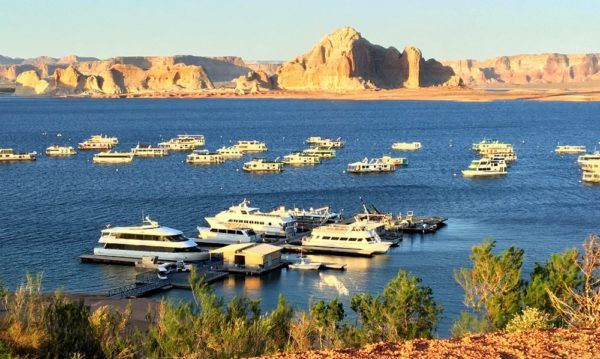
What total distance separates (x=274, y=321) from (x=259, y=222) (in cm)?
3039

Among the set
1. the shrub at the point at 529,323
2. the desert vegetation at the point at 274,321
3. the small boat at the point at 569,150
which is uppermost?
the shrub at the point at 529,323

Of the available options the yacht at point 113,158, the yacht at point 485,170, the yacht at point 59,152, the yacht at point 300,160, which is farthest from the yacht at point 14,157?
the yacht at point 485,170

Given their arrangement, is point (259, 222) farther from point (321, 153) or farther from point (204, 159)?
point (321, 153)

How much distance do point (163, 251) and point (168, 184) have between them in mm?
32387

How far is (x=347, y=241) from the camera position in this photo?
45.0m

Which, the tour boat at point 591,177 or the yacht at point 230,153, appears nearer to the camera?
the tour boat at point 591,177

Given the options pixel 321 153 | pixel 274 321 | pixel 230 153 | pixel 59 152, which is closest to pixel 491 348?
pixel 274 321

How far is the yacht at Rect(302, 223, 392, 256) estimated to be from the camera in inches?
1751

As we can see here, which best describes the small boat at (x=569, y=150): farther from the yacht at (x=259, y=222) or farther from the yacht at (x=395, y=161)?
the yacht at (x=259, y=222)

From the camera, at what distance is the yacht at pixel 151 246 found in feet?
139

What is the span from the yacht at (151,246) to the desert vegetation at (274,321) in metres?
19.1

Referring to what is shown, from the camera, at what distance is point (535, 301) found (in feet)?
72.1

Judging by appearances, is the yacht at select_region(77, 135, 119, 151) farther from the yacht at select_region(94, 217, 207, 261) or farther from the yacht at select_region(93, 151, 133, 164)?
the yacht at select_region(94, 217, 207, 261)

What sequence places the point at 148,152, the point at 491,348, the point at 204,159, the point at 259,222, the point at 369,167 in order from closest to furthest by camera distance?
the point at 491,348, the point at 259,222, the point at 369,167, the point at 204,159, the point at 148,152
